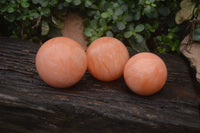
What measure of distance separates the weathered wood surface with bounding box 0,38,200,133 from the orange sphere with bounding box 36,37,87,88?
0.45 ft

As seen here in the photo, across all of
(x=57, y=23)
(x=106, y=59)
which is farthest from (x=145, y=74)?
(x=57, y=23)

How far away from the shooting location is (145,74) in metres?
1.54

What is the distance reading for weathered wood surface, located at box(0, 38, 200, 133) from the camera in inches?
58.2

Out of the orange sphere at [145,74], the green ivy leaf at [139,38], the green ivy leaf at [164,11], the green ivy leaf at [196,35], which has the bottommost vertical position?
the orange sphere at [145,74]

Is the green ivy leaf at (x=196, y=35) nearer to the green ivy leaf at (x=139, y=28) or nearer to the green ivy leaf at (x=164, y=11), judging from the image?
the green ivy leaf at (x=164, y=11)

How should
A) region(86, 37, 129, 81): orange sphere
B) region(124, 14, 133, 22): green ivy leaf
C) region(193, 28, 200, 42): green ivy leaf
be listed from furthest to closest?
region(124, 14, 133, 22): green ivy leaf
region(193, 28, 200, 42): green ivy leaf
region(86, 37, 129, 81): orange sphere

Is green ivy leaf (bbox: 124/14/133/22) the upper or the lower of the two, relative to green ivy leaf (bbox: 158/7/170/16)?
lower

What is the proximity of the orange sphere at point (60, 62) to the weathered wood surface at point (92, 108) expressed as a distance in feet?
0.45

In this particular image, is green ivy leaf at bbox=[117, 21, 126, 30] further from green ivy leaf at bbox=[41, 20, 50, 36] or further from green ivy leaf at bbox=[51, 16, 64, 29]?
green ivy leaf at bbox=[41, 20, 50, 36]

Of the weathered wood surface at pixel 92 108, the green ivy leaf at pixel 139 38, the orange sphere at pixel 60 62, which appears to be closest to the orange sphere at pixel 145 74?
the weathered wood surface at pixel 92 108

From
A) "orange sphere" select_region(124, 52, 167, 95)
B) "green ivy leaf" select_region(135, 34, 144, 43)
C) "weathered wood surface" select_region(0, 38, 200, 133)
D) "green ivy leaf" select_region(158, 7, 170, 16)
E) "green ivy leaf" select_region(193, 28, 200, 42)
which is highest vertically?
"green ivy leaf" select_region(158, 7, 170, 16)

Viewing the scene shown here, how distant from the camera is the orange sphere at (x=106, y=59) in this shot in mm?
1687

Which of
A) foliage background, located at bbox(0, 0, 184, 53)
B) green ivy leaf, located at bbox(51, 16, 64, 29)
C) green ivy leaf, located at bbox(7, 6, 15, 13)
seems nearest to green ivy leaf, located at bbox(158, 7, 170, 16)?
foliage background, located at bbox(0, 0, 184, 53)

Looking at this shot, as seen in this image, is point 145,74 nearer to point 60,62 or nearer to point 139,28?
point 60,62
